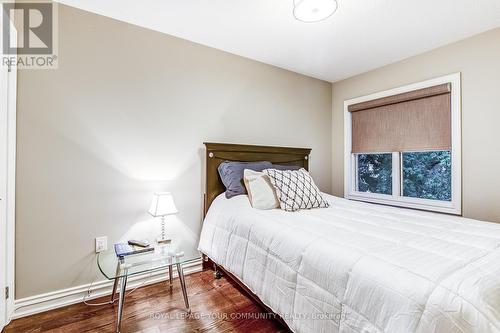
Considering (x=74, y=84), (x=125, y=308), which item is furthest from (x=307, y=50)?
(x=125, y=308)

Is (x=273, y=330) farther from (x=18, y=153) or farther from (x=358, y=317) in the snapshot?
(x=18, y=153)

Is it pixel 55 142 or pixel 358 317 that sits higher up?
pixel 55 142

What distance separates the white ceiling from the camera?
185 centimetres

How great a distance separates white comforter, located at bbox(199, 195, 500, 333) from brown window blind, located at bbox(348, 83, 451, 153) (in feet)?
3.58

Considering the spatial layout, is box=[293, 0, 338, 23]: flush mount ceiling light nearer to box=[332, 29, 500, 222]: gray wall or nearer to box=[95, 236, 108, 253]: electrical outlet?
box=[332, 29, 500, 222]: gray wall

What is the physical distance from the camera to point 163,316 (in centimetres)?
169

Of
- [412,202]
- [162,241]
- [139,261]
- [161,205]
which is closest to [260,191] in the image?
[161,205]

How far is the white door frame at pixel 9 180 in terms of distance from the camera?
1510mm

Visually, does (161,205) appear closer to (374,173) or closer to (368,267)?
(368,267)

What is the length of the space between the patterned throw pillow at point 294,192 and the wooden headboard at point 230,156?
0.50 metres

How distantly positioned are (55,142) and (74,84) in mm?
476

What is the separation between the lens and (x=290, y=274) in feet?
4.29

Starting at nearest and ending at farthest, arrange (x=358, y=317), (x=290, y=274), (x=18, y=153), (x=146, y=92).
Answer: (x=358, y=317) → (x=290, y=274) → (x=18, y=153) → (x=146, y=92)

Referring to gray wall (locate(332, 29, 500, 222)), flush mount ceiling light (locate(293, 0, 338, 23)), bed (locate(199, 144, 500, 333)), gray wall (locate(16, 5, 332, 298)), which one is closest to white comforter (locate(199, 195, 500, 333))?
bed (locate(199, 144, 500, 333))
